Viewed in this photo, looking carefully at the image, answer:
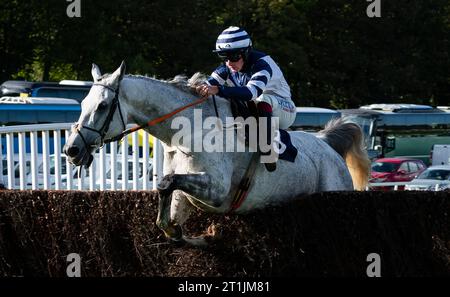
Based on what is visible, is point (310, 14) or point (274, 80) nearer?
point (274, 80)

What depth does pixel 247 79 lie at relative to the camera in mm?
8328

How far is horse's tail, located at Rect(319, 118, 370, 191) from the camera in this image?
33.4 feet

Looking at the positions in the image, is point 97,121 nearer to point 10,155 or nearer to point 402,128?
point 10,155

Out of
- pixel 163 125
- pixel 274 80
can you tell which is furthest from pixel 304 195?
pixel 163 125

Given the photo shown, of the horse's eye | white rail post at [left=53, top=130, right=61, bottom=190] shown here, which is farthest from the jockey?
white rail post at [left=53, top=130, right=61, bottom=190]

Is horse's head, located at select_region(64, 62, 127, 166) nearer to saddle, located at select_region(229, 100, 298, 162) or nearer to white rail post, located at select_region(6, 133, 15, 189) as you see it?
saddle, located at select_region(229, 100, 298, 162)

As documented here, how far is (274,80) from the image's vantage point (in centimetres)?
857

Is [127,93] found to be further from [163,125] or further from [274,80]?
[274,80]

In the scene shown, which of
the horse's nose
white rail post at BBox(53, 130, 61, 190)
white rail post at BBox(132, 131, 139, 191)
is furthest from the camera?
white rail post at BBox(53, 130, 61, 190)

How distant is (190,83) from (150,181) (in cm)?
271

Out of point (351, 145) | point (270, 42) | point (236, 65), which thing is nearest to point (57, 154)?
point (236, 65)

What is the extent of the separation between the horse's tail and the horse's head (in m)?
3.33

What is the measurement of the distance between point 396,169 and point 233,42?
23.3 m

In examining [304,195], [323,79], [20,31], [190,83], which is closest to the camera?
[190,83]
